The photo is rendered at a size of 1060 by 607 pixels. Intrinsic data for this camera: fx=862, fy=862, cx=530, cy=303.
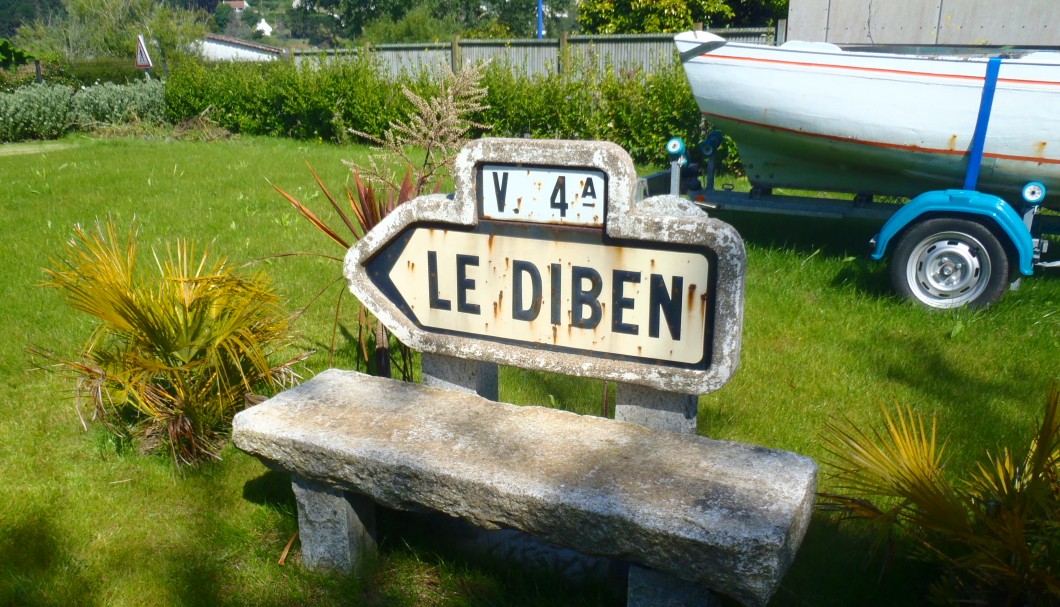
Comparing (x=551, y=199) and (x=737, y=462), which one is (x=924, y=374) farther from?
(x=551, y=199)

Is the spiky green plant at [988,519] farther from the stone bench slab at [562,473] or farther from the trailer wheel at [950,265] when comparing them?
the trailer wheel at [950,265]

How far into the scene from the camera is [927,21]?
26.9ft

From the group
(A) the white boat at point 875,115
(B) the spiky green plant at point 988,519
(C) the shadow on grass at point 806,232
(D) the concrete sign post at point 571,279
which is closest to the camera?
(B) the spiky green plant at point 988,519

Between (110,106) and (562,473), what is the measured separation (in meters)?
17.1

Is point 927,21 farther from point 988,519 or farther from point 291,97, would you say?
point 291,97

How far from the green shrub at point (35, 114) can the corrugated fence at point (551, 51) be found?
4505mm

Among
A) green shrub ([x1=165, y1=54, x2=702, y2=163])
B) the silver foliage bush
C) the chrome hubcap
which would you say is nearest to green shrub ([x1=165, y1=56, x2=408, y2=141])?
green shrub ([x1=165, y1=54, x2=702, y2=163])

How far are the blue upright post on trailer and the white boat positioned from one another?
3 centimetres

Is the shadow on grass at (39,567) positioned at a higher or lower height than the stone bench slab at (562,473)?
lower

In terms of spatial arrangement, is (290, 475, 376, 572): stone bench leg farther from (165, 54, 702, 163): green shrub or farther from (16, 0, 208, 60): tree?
(16, 0, 208, 60): tree

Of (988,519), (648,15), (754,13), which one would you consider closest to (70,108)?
(648,15)

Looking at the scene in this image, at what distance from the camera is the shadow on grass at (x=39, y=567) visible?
9.12ft

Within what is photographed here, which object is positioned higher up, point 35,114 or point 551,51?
point 551,51

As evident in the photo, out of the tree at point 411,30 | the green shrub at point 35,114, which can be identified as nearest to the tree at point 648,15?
the green shrub at point 35,114
